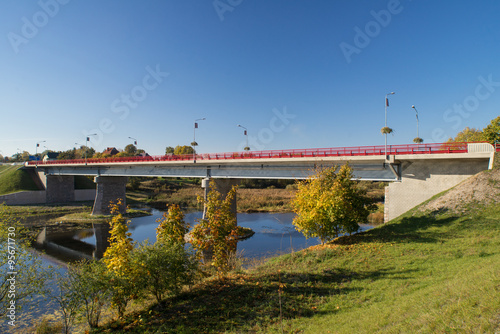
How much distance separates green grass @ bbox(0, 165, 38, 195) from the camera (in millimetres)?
53331

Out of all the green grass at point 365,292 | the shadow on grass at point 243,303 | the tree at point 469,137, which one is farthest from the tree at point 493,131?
Answer: the shadow on grass at point 243,303

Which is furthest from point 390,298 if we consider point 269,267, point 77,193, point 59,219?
point 77,193

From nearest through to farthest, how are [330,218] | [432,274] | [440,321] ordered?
[440,321]
[432,274]
[330,218]

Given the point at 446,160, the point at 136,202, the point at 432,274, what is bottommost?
the point at 136,202

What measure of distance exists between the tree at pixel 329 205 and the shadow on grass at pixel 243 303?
4672mm

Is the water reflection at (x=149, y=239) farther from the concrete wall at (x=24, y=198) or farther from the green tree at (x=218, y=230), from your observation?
the concrete wall at (x=24, y=198)

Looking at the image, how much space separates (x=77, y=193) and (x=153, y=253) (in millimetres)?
62070

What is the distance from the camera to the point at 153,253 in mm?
10445

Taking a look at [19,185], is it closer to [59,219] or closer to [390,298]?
[59,219]

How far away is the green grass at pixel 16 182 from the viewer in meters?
53.3

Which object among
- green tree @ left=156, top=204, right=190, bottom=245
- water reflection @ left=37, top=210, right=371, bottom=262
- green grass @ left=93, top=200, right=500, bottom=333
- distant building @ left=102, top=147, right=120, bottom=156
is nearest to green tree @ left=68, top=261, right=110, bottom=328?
green grass @ left=93, top=200, right=500, bottom=333

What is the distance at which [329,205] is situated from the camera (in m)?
16.3

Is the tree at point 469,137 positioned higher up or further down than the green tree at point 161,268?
higher up

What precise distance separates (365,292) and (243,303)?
178 inches
